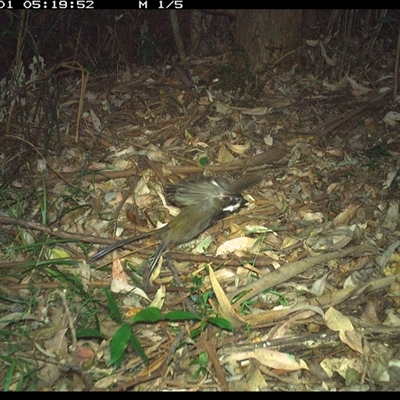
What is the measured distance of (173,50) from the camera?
14.5 ft

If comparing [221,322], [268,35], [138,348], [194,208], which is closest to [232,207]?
[194,208]

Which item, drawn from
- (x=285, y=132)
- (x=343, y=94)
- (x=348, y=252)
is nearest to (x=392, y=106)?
(x=343, y=94)

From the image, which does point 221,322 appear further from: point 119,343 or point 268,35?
point 268,35

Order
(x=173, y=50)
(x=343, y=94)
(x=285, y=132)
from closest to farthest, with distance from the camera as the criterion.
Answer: (x=285, y=132)
(x=343, y=94)
(x=173, y=50)

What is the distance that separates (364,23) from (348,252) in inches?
102

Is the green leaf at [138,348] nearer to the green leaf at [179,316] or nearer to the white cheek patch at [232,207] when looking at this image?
the green leaf at [179,316]

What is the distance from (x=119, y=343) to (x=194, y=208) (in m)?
0.83

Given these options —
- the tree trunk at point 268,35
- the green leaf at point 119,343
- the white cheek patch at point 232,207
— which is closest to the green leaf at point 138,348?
the green leaf at point 119,343

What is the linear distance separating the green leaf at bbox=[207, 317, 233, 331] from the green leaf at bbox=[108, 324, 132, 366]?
328mm

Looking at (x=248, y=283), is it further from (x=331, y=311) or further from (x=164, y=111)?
(x=164, y=111)

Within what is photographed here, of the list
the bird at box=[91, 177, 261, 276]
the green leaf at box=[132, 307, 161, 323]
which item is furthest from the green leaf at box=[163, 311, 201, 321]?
the bird at box=[91, 177, 261, 276]

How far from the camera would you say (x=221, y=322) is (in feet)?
6.64

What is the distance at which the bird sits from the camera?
2.44 meters
